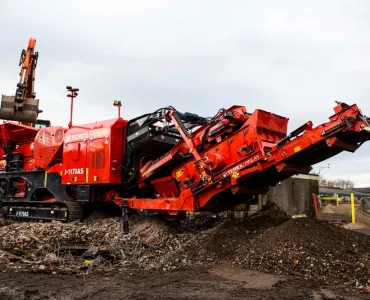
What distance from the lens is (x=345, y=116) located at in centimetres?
586

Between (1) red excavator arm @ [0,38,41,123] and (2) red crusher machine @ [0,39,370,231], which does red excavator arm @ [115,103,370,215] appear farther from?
(1) red excavator arm @ [0,38,41,123]

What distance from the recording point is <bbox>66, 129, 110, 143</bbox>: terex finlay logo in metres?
9.42

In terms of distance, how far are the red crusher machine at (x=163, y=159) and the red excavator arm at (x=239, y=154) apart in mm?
18

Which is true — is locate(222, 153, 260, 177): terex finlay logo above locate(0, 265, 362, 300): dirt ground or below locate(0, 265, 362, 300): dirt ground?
above

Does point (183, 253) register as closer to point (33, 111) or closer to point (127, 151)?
point (127, 151)

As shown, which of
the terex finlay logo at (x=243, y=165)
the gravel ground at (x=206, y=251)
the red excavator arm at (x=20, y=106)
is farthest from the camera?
the red excavator arm at (x=20, y=106)

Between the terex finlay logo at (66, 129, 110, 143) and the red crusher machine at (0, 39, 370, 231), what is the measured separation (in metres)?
0.02

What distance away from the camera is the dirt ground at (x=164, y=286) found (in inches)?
172

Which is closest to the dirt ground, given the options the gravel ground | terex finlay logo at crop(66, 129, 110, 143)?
the gravel ground

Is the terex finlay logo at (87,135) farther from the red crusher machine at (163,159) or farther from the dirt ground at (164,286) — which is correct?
the dirt ground at (164,286)

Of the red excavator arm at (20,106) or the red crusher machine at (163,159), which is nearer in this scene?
the red crusher machine at (163,159)

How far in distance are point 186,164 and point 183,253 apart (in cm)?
207

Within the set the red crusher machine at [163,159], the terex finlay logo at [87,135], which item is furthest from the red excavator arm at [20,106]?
the terex finlay logo at [87,135]

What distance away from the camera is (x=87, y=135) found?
974 centimetres
